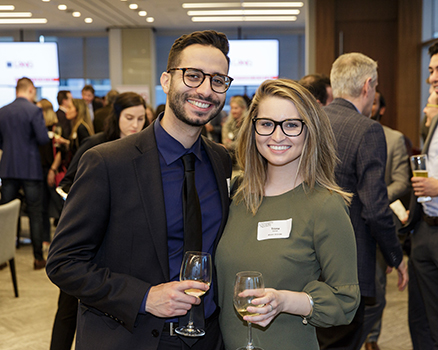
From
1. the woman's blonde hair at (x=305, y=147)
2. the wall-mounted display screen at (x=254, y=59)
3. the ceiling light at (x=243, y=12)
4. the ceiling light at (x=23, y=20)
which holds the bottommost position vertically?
the woman's blonde hair at (x=305, y=147)

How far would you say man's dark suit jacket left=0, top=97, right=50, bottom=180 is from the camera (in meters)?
5.59

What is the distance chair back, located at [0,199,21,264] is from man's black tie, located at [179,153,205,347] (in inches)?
123

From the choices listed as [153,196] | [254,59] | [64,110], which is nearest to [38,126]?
[64,110]

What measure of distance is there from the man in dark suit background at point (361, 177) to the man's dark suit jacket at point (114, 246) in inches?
49.5

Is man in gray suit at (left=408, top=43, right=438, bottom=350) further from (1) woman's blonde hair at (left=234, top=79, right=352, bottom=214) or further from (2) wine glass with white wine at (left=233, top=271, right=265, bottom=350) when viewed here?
(2) wine glass with white wine at (left=233, top=271, right=265, bottom=350)

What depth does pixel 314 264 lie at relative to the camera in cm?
163

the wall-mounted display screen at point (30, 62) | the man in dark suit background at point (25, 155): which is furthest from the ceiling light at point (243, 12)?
→ the man in dark suit background at point (25, 155)

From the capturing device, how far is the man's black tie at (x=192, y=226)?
158 centimetres

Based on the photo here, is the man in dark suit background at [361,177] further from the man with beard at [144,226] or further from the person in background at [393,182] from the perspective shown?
the man with beard at [144,226]

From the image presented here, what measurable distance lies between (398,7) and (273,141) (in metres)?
6.58

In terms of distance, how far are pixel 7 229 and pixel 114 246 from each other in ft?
10.4

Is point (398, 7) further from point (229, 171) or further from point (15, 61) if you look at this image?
point (15, 61)

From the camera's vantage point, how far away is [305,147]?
1743 millimetres

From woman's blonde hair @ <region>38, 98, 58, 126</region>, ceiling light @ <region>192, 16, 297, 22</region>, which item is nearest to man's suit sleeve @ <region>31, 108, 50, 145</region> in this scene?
woman's blonde hair @ <region>38, 98, 58, 126</region>
